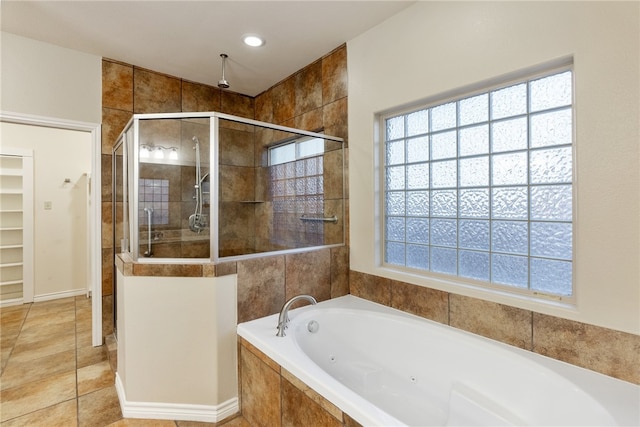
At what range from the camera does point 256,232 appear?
7.72 feet

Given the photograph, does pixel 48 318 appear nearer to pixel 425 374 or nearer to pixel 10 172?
pixel 10 172

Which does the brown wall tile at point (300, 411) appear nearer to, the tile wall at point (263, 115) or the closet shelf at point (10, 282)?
the tile wall at point (263, 115)

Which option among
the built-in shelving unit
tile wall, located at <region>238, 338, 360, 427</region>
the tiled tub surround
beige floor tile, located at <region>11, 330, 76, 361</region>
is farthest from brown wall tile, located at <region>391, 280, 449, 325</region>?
the built-in shelving unit

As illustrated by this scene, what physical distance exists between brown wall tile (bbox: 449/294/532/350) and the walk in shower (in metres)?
1.03

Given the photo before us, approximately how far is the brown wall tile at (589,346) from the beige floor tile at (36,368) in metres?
3.18

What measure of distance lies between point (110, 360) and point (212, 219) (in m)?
1.59

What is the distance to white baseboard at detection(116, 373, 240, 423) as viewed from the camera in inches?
72.8

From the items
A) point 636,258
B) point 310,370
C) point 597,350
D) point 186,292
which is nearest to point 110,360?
point 186,292

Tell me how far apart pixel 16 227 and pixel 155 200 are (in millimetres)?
3288

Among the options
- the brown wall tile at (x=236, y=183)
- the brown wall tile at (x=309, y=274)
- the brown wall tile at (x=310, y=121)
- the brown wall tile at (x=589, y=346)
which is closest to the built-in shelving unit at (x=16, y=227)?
the brown wall tile at (x=236, y=183)

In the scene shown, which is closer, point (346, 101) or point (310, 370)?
point (310, 370)

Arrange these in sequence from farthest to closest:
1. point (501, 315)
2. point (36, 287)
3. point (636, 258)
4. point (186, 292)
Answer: point (36, 287) < point (186, 292) < point (501, 315) < point (636, 258)

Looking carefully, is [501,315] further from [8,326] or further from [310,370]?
[8,326]

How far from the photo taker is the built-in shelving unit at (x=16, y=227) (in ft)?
12.7
